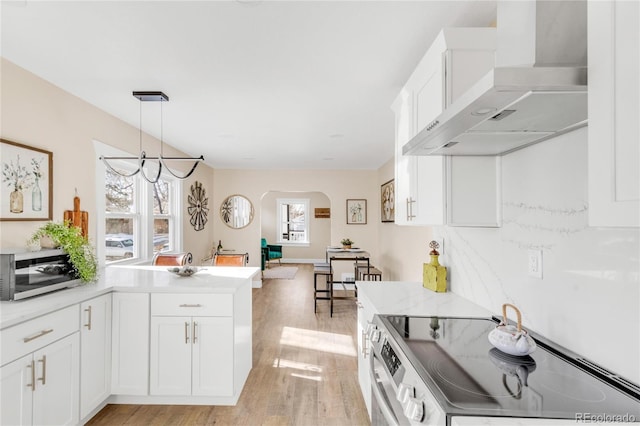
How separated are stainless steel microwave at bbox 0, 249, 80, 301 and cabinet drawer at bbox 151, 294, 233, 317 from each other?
0.59 m

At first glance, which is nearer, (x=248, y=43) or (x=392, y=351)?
(x=392, y=351)

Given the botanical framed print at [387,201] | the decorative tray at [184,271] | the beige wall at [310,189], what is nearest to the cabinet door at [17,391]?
the decorative tray at [184,271]

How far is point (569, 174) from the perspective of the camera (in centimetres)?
130

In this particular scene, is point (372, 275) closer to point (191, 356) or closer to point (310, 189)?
point (310, 189)

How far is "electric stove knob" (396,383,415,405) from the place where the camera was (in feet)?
3.51

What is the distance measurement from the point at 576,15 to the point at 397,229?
4378mm

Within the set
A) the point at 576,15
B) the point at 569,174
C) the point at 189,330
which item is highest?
the point at 576,15

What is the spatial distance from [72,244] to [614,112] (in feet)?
9.68

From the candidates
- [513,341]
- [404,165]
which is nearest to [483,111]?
[513,341]

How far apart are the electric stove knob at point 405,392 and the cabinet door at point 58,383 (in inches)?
75.8

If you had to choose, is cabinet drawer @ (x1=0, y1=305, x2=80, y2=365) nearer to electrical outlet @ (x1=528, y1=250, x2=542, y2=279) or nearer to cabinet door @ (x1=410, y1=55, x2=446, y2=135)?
cabinet door @ (x1=410, y1=55, x2=446, y2=135)

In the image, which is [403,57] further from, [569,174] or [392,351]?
[392,351]

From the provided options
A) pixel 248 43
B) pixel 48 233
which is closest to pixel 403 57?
pixel 248 43

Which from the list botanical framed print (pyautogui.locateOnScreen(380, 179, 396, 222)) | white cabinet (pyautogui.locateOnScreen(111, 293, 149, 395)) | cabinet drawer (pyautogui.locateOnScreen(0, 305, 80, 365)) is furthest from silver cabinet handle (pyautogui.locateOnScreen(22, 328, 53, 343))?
botanical framed print (pyautogui.locateOnScreen(380, 179, 396, 222))
